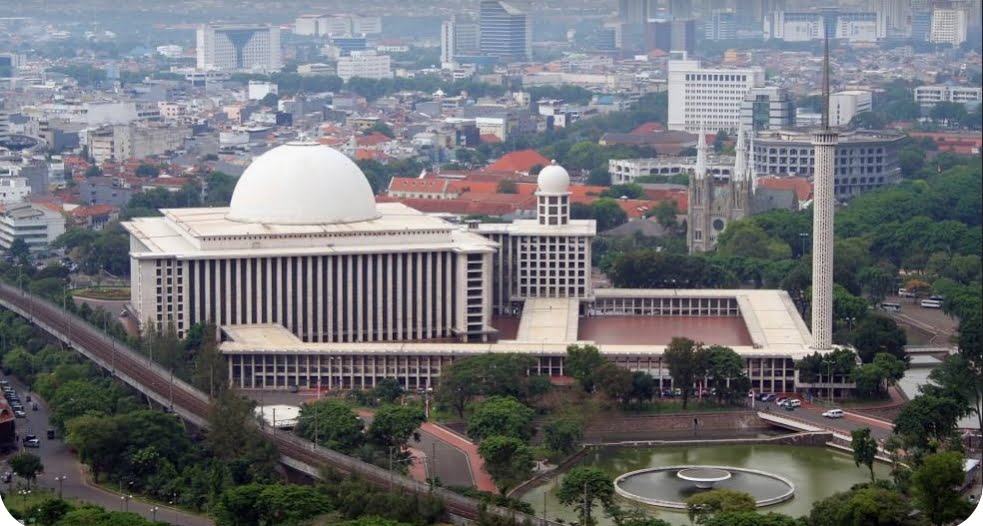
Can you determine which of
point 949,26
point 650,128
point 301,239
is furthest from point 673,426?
point 650,128

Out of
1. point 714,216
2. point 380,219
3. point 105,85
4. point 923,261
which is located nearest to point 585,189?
point 714,216

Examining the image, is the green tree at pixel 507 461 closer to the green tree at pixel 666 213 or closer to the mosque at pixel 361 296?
the mosque at pixel 361 296

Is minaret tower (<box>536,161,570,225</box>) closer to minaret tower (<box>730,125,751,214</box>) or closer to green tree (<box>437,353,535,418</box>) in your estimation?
green tree (<box>437,353,535,418</box>)

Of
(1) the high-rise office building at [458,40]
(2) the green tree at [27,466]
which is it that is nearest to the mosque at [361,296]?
(2) the green tree at [27,466]

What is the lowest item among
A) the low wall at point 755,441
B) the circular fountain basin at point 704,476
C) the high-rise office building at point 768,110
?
the circular fountain basin at point 704,476

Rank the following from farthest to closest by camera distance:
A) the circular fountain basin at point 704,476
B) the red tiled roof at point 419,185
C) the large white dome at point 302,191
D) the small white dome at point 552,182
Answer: the red tiled roof at point 419,185, the small white dome at point 552,182, the large white dome at point 302,191, the circular fountain basin at point 704,476

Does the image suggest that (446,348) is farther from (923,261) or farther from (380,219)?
(923,261)

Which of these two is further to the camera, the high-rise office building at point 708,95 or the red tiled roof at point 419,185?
the high-rise office building at point 708,95

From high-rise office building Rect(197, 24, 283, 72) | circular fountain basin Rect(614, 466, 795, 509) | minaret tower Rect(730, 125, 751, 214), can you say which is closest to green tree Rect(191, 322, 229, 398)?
circular fountain basin Rect(614, 466, 795, 509)
